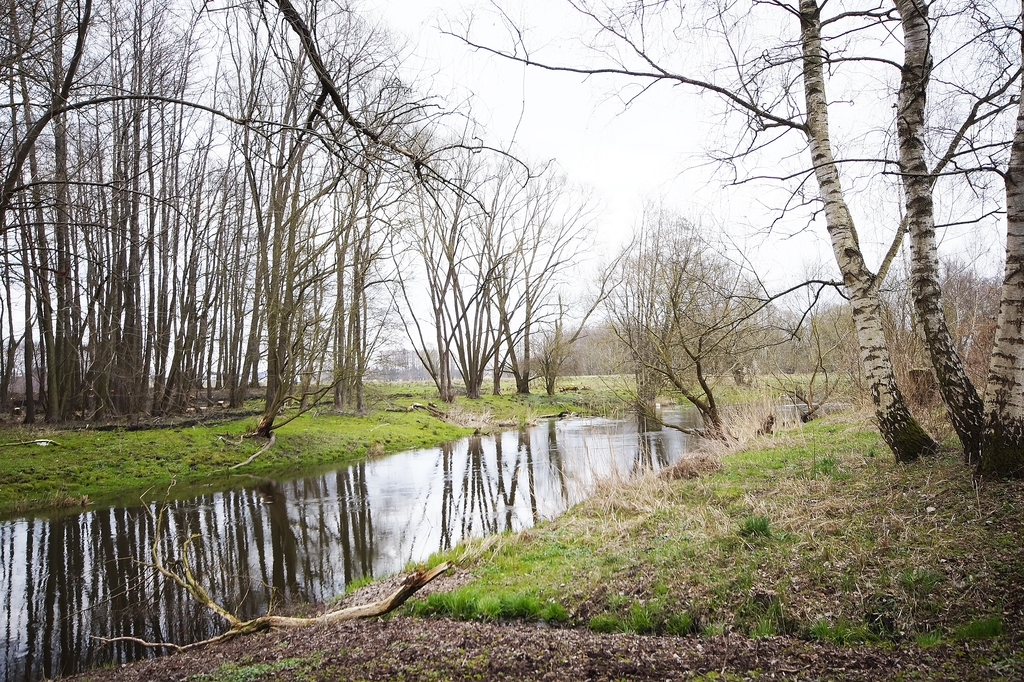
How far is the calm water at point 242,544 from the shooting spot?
5227 mm

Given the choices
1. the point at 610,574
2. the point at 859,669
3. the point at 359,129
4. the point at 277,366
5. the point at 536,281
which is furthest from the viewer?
the point at 536,281

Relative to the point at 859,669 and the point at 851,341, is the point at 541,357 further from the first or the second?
the point at 859,669

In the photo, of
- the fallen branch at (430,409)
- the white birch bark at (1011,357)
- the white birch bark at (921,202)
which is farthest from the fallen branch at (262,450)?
the white birch bark at (1011,357)

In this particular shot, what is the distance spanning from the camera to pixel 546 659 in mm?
3055

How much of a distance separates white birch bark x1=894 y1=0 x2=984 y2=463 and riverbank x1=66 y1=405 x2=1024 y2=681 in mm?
925

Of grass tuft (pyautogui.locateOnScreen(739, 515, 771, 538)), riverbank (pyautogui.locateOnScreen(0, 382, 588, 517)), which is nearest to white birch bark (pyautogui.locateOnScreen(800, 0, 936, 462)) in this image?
grass tuft (pyautogui.locateOnScreen(739, 515, 771, 538))

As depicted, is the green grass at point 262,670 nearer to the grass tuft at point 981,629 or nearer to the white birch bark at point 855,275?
the grass tuft at point 981,629

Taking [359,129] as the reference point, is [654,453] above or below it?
below

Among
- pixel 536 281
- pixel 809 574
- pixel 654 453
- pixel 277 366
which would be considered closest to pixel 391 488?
pixel 277 366

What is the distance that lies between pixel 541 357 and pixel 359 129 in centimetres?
2853

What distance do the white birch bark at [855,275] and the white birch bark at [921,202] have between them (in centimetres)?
63

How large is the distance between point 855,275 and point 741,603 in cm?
380

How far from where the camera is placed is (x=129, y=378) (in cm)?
1516

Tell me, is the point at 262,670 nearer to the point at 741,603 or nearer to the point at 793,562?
the point at 741,603
